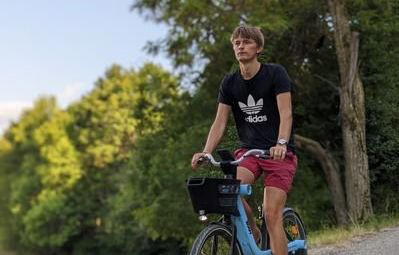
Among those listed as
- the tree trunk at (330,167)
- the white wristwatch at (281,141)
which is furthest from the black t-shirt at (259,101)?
the tree trunk at (330,167)

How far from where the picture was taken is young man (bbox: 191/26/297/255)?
4.43 metres

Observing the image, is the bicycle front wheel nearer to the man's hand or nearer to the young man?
the young man

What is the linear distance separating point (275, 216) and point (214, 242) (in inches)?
20.1

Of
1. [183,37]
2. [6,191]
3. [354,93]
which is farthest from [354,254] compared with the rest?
[6,191]

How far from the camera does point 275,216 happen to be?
449 centimetres

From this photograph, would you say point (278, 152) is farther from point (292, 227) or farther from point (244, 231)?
point (292, 227)

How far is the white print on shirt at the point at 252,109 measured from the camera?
14.7 feet

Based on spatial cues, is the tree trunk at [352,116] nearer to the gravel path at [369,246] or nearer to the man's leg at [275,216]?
the gravel path at [369,246]

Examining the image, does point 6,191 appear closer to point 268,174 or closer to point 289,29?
point 289,29

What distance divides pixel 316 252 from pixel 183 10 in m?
10.2

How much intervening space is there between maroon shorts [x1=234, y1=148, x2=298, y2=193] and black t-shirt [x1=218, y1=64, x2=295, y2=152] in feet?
0.32

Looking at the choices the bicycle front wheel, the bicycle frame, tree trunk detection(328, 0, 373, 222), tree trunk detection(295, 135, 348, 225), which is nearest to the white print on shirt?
the bicycle frame

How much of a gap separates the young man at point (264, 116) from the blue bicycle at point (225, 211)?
118 mm

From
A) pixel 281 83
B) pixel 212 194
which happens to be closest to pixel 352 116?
pixel 281 83
